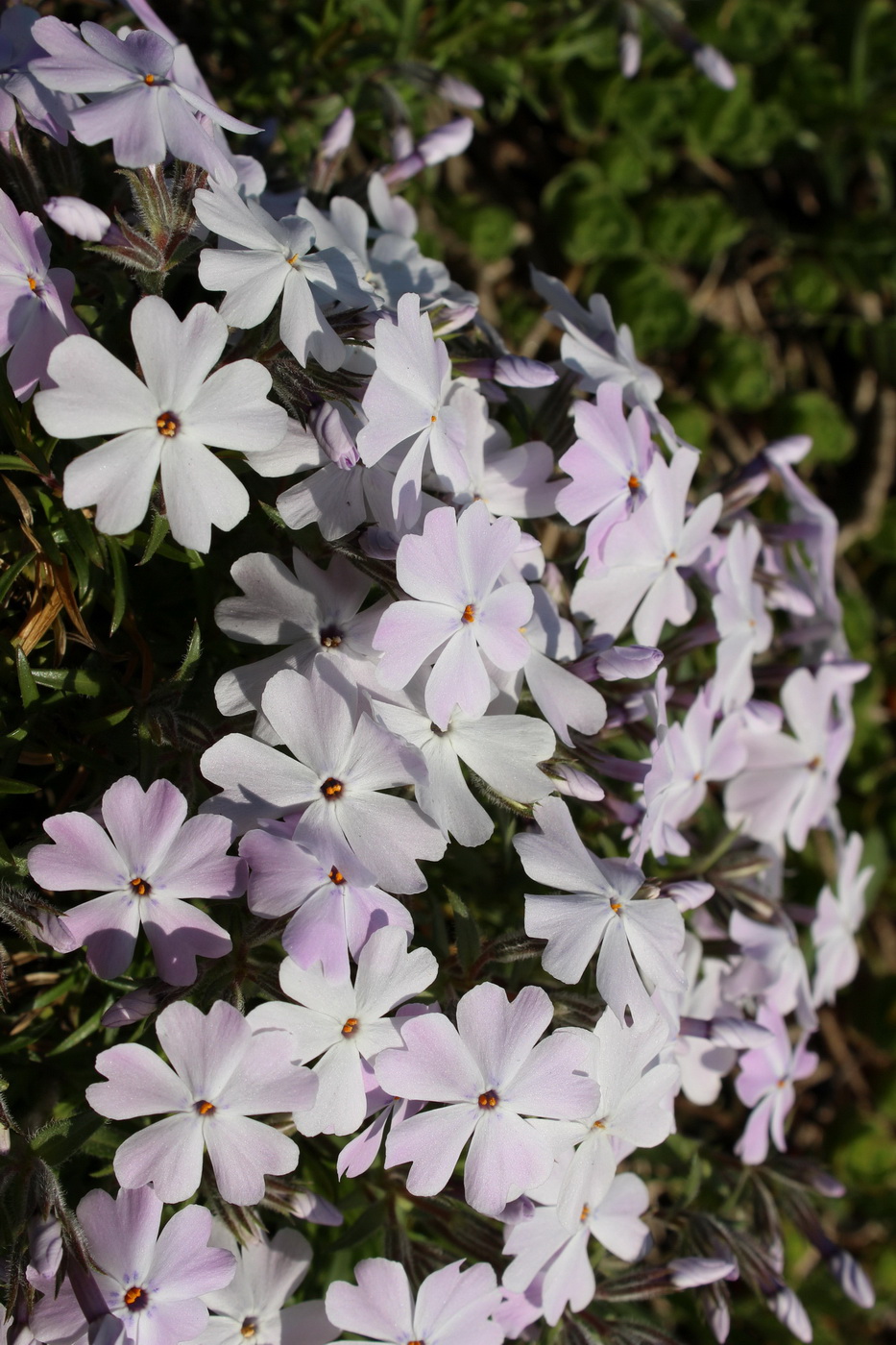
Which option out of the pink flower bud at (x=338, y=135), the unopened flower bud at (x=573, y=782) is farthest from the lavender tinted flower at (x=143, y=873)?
the pink flower bud at (x=338, y=135)

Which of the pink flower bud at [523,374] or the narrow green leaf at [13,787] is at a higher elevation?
the pink flower bud at [523,374]

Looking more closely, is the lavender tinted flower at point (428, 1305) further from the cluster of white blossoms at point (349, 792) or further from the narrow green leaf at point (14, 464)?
the narrow green leaf at point (14, 464)

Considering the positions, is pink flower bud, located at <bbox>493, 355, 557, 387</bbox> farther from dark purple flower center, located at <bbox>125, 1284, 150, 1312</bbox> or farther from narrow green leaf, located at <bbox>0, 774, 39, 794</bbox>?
dark purple flower center, located at <bbox>125, 1284, 150, 1312</bbox>

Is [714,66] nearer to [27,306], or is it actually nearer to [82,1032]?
[27,306]

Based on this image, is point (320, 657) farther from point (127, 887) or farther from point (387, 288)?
point (387, 288)

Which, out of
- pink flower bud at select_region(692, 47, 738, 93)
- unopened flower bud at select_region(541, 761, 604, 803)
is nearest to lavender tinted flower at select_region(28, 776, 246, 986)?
unopened flower bud at select_region(541, 761, 604, 803)

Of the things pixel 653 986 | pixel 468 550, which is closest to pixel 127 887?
pixel 468 550
